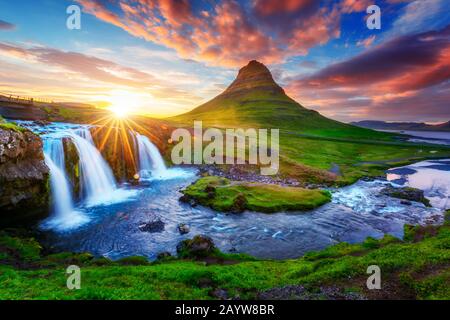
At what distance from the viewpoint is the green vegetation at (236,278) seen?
45.6ft

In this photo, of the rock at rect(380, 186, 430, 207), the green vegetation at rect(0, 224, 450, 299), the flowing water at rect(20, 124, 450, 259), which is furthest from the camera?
the rock at rect(380, 186, 430, 207)

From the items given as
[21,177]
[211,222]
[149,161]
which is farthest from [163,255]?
[149,161]

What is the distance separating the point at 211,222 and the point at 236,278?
17173mm

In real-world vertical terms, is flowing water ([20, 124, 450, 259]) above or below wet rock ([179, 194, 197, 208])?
below

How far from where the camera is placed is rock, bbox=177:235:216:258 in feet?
78.8

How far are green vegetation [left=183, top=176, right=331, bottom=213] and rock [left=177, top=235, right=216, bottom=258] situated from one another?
13654 millimetres

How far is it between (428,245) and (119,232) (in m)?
30.1

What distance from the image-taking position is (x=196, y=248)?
2423 cm

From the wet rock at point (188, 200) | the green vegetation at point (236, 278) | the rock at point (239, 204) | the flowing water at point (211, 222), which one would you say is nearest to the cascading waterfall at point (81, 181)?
the flowing water at point (211, 222)

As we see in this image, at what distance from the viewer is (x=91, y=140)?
5238cm

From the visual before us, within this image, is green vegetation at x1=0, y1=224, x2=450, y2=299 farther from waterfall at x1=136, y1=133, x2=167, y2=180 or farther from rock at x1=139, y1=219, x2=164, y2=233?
waterfall at x1=136, y1=133, x2=167, y2=180

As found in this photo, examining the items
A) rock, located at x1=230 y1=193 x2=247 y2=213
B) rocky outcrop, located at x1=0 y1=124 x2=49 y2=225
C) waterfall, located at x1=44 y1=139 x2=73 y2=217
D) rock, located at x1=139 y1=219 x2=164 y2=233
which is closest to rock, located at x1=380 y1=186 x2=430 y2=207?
rock, located at x1=230 y1=193 x2=247 y2=213
